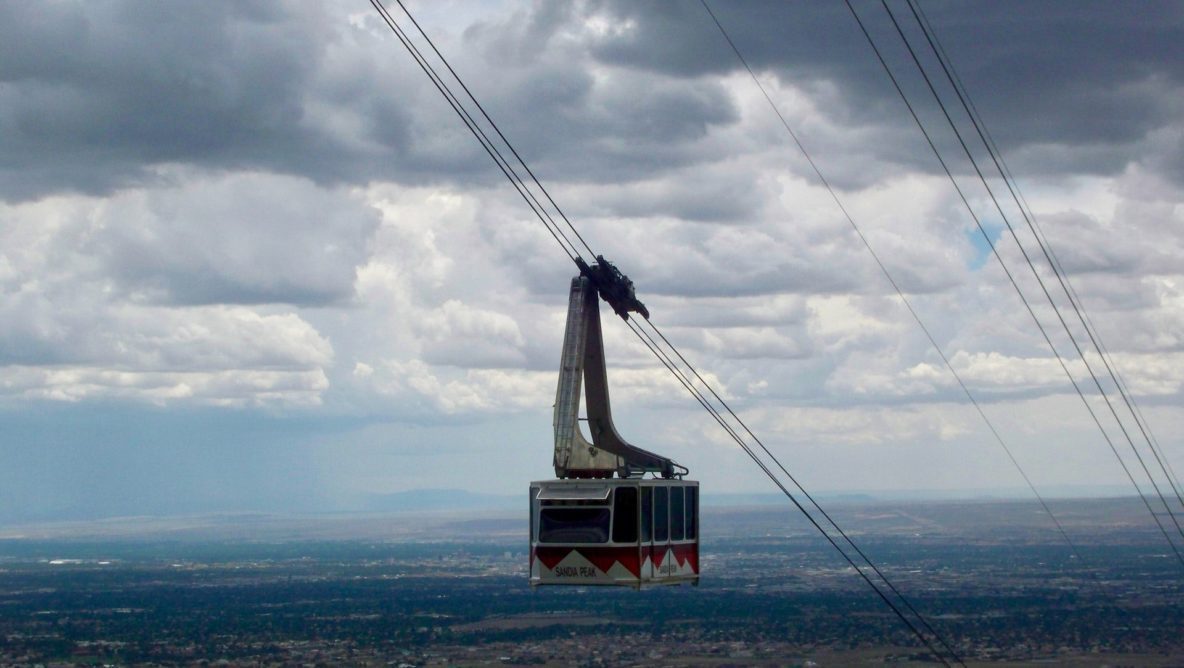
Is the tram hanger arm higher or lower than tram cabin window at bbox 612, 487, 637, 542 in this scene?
higher

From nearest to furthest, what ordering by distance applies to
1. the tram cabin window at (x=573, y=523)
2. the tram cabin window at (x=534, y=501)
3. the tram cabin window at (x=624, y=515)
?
the tram cabin window at (x=624, y=515), the tram cabin window at (x=573, y=523), the tram cabin window at (x=534, y=501)

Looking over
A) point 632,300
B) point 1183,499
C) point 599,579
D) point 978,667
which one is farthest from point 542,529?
point 978,667

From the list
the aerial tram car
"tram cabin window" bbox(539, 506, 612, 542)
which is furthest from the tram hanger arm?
"tram cabin window" bbox(539, 506, 612, 542)

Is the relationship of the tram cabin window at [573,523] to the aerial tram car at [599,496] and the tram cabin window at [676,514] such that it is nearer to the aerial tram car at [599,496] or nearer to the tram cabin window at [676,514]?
the aerial tram car at [599,496]

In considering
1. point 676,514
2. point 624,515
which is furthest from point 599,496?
point 676,514

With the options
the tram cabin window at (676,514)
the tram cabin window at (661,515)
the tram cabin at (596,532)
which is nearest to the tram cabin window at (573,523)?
the tram cabin at (596,532)

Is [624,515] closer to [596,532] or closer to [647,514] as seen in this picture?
[647,514]

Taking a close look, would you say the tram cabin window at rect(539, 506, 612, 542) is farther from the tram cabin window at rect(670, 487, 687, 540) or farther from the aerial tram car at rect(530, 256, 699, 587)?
the tram cabin window at rect(670, 487, 687, 540)
